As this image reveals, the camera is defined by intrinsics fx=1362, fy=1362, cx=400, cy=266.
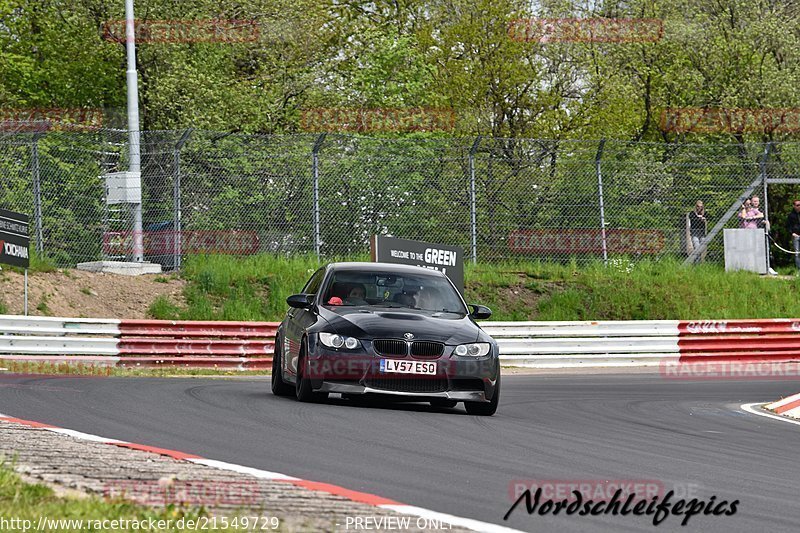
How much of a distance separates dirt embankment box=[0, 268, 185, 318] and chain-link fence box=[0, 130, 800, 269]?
0.46 meters

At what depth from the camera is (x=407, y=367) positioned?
1224 centimetres

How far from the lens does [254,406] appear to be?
1211cm

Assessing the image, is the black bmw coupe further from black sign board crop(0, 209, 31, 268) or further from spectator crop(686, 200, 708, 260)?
spectator crop(686, 200, 708, 260)

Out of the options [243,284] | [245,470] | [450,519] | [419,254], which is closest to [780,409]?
[419,254]

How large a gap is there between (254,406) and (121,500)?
6.04m

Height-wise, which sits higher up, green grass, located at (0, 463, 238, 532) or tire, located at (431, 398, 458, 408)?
green grass, located at (0, 463, 238, 532)

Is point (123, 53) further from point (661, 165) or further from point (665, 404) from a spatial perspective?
point (665, 404)

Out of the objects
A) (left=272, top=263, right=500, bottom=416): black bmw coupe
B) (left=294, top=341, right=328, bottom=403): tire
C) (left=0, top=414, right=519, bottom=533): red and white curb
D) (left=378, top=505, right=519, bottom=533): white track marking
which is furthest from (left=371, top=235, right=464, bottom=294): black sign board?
(left=378, top=505, right=519, bottom=533): white track marking

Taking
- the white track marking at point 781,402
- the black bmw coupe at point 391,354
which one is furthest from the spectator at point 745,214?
the black bmw coupe at point 391,354

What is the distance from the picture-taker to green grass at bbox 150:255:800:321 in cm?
2558

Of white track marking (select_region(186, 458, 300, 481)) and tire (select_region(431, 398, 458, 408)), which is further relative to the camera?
tire (select_region(431, 398, 458, 408))

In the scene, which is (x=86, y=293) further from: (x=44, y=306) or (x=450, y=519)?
(x=450, y=519)

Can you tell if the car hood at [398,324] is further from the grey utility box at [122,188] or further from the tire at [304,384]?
the grey utility box at [122,188]

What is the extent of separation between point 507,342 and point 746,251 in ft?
25.8
